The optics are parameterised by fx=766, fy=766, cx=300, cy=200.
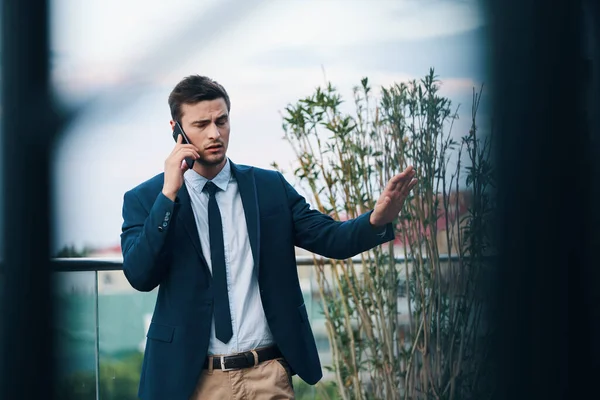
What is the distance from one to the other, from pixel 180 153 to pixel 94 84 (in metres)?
0.97

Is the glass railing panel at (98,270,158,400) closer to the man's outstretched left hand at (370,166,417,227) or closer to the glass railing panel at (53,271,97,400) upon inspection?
the man's outstretched left hand at (370,166,417,227)

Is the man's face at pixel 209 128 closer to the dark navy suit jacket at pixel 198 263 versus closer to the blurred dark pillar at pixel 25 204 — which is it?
the dark navy suit jacket at pixel 198 263

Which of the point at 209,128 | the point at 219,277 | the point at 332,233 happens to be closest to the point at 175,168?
the point at 209,128

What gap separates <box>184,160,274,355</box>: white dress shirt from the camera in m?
1.75

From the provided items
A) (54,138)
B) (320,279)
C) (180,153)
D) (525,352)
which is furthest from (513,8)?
(320,279)

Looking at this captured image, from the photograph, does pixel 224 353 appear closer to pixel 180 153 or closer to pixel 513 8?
pixel 180 153

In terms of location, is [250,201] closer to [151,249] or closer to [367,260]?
[151,249]

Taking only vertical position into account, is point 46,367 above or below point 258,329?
above

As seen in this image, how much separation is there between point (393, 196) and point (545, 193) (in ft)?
3.09

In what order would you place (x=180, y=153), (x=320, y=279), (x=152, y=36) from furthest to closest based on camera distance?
1. (x=320, y=279)
2. (x=180, y=153)
3. (x=152, y=36)

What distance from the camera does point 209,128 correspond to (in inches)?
71.2

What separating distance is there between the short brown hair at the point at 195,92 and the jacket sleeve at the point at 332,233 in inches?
11.5

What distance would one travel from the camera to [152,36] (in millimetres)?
802

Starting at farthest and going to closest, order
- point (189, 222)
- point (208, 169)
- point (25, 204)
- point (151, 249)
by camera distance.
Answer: point (208, 169) < point (189, 222) < point (151, 249) < point (25, 204)
